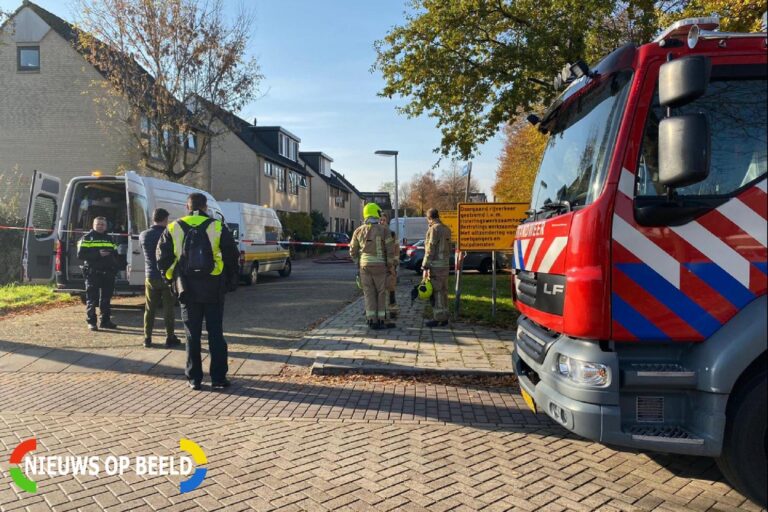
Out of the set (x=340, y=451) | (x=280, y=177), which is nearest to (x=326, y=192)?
(x=280, y=177)

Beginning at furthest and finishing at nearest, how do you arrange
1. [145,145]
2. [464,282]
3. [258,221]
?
[145,145] → [258,221] → [464,282]

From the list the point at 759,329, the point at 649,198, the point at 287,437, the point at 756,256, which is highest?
the point at 649,198

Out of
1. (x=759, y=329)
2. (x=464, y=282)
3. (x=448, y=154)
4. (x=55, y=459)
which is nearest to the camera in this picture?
(x=759, y=329)

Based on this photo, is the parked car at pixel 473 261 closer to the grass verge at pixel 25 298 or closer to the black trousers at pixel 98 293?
the grass verge at pixel 25 298

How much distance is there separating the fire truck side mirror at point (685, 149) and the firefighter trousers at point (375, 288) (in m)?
5.41

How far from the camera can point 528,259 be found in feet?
12.9

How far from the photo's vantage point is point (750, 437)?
2.81 meters

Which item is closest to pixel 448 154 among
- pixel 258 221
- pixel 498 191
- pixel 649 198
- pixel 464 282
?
pixel 464 282

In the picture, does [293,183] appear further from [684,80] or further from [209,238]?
[684,80]

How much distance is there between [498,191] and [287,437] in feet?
91.2

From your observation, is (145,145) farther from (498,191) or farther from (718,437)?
(718,437)

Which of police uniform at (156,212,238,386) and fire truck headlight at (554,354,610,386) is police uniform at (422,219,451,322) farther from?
fire truck headlight at (554,354,610,386)

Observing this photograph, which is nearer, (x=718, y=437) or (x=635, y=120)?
(x=718, y=437)

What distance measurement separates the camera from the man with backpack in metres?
5.46
